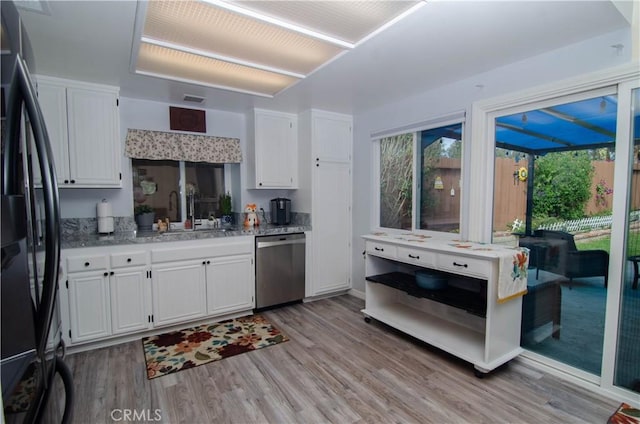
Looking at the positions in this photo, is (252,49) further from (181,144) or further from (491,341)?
(491,341)

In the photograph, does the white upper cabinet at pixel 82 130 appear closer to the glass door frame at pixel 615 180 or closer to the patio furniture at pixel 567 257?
the glass door frame at pixel 615 180

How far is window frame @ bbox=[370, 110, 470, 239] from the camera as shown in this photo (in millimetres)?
2924

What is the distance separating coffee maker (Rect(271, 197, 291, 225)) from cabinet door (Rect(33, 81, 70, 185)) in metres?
2.07

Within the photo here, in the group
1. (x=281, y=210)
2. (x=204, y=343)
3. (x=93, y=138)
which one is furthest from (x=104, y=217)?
(x=281, y=210)

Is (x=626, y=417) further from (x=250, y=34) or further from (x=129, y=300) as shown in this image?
(x=129, y=300)

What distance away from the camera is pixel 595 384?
85.7 inches

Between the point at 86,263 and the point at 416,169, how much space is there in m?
3.17

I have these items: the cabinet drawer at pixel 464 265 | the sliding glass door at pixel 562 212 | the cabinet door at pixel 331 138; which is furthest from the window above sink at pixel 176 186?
the sliding glass door at pixel 562 212

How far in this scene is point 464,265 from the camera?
2.42 meters

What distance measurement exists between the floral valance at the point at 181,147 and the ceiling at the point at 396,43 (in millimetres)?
436

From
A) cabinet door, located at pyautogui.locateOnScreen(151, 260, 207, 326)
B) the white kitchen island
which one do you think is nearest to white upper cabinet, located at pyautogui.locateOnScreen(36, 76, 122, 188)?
cabinet door, located at pyautogui.locateOnScreen(151, 260, 207, 326)

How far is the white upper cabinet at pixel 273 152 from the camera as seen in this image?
12.5ft

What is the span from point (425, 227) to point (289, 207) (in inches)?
65.9

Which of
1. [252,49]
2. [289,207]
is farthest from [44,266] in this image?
[289,207]
